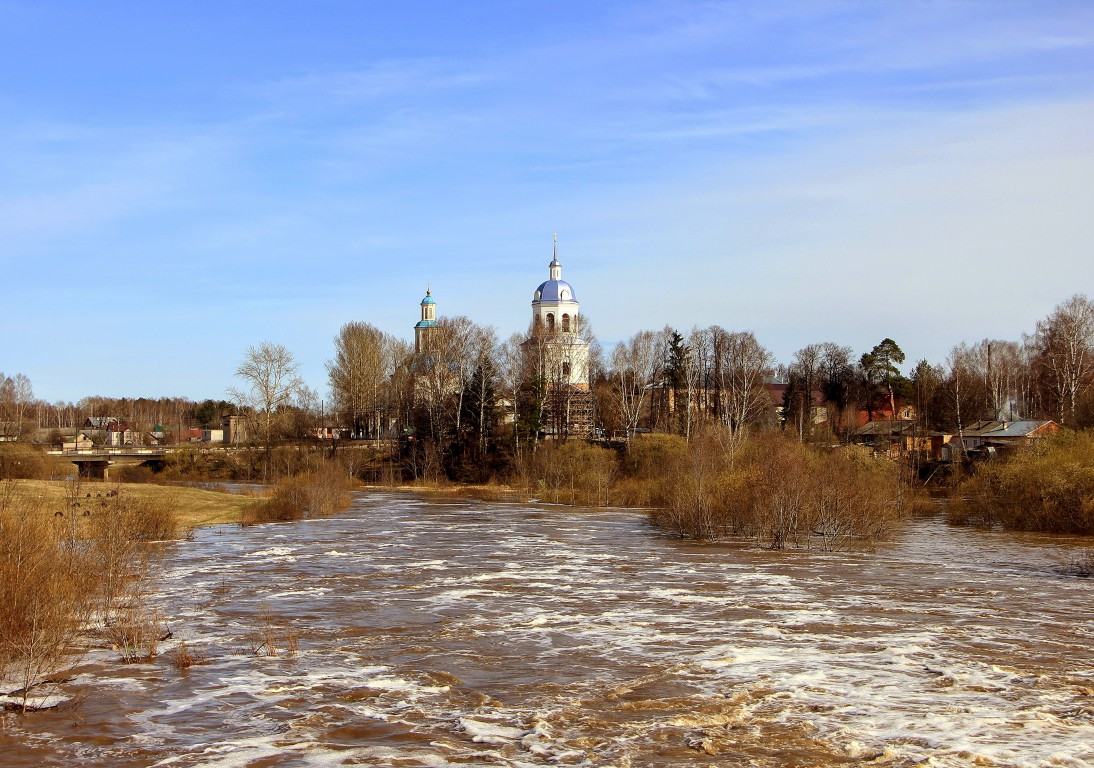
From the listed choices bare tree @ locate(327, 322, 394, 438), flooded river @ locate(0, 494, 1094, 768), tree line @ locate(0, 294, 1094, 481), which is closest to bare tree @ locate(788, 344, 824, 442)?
tree line @ locate(0, 294, 1094, 481)

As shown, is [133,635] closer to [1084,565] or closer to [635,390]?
[1084,565]

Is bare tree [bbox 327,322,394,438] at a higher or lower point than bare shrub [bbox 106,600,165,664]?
higher

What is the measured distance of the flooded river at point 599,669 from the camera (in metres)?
10.4

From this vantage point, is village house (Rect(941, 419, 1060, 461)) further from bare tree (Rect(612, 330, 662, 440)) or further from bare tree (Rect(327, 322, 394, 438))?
bare tree (Rect(327, 322, 394, 438))

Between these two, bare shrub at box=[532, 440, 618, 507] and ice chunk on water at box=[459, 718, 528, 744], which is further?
bare shrub at box=[532, 440, 618, 507]

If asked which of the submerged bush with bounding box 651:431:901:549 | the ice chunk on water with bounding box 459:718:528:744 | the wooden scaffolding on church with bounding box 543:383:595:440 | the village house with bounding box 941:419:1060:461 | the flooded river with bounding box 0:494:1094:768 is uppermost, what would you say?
the wooden scaffolding on church with bounding box 543:383:595:440

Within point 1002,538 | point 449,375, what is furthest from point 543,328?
point 1002,538

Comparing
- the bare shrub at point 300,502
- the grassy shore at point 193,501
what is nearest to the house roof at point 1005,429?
the bare shrub at point 300,502

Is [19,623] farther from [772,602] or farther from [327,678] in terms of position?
[772,602]

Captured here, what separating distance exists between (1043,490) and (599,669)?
73.7ft

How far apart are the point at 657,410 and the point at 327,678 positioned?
61007 millimetres

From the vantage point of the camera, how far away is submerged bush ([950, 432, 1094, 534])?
98.4 feet

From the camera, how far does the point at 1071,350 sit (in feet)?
192

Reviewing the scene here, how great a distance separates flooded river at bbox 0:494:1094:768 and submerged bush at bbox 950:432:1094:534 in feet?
20.2
